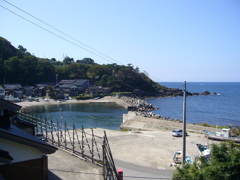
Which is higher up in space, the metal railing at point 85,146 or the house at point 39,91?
the house at point 39,91

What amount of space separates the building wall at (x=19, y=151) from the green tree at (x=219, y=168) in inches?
180

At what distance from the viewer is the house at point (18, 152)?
5.04 meters

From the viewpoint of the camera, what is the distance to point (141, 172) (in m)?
14.4

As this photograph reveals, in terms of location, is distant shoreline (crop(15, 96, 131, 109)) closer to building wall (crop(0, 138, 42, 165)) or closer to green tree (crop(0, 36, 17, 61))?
green tree (crop(0, 36, 17, 61))

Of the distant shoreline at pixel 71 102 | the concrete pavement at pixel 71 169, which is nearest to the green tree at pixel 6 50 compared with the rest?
the distant shoreline at pixel 71 102

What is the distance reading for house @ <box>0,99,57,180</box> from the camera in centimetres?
504

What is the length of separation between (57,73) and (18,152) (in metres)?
88.8

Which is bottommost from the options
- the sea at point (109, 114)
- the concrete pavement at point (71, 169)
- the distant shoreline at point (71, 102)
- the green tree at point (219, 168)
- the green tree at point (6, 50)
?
the sea at point (109, 114)

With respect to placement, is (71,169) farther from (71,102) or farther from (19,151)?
(71,102)

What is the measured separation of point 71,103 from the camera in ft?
222

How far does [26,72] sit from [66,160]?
76.7 meters

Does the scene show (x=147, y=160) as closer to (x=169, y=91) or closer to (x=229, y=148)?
(x=229, y=148)

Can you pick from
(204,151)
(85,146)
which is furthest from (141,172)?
(85,146)

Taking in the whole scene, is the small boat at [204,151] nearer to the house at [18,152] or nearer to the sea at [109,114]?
the house at [18,152]
